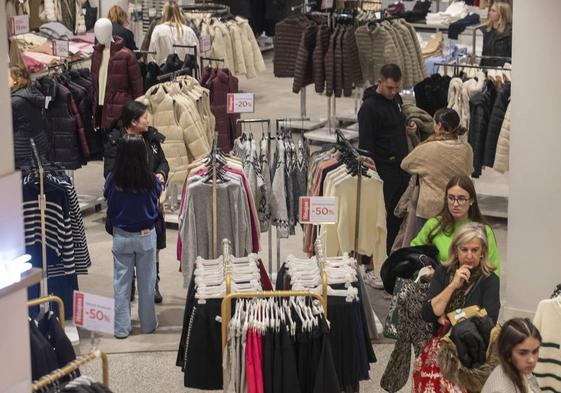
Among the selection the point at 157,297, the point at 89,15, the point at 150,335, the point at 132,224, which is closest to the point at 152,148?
the point at 132,224

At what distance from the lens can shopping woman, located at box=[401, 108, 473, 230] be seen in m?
7.83

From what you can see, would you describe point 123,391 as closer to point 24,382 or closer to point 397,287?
point 397,287

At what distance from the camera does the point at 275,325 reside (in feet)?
19.3

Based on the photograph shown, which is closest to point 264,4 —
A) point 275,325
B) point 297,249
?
point 297,249

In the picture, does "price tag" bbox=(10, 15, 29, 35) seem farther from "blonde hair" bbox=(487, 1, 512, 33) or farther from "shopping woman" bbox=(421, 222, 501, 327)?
"shopping woman" bbox=(421, 222, 501, 327)

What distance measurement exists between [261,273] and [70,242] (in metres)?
1.65

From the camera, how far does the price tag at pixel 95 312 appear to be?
5.40 m

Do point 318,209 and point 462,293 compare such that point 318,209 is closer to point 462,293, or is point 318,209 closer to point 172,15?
point 462,293

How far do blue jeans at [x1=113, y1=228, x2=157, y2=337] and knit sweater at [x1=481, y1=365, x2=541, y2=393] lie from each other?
10.5 ft

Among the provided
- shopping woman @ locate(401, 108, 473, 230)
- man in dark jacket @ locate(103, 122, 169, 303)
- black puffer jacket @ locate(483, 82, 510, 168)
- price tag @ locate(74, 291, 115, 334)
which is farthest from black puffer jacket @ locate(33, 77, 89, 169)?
price tag @ locate(74, 291, 115, 334)

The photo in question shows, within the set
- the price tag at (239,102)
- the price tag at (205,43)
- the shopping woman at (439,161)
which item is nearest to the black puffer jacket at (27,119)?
the price tag at (239,102)

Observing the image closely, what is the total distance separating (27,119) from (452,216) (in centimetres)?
384

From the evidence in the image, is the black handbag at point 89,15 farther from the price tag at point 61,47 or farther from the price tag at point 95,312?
the price tag at point 95,312

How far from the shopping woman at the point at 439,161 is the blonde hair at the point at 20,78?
3.16 metres
